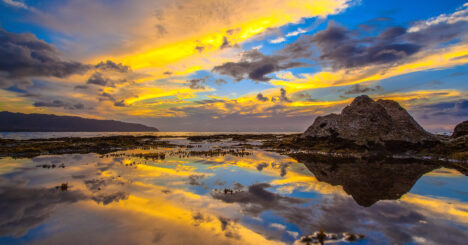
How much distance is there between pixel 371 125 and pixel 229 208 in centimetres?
4046

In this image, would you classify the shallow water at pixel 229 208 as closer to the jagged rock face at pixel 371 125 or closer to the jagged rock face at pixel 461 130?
the jagged rock face at pixel 371 125

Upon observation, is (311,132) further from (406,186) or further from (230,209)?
(230,209)

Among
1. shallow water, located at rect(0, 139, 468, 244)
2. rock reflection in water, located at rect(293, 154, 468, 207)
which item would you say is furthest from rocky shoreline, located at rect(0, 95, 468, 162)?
shallow water, located at rect(0, 139, 468, 244)

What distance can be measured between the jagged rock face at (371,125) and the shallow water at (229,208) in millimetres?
21379

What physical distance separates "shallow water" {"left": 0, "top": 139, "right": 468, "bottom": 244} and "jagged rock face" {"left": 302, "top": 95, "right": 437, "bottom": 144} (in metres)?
21.4

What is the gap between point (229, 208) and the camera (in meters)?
11.5

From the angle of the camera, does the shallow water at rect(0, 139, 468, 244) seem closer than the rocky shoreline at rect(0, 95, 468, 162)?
Yes

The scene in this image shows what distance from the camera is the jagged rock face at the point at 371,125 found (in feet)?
128

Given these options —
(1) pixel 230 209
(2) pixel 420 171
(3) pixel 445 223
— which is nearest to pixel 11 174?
(1) pixel 230 209

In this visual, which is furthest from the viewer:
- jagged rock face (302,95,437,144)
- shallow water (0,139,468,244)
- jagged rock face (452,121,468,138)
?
jagged rock face (452,121,468,138)

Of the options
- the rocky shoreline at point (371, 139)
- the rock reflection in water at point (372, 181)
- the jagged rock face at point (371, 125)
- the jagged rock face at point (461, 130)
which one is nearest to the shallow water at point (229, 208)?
the rock reflection in water at point (372, 181)

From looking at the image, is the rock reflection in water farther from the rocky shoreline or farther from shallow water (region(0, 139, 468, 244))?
the rocky shoreline

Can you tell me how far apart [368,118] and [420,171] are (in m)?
23.0

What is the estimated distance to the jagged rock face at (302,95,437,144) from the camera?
38.9 metres
